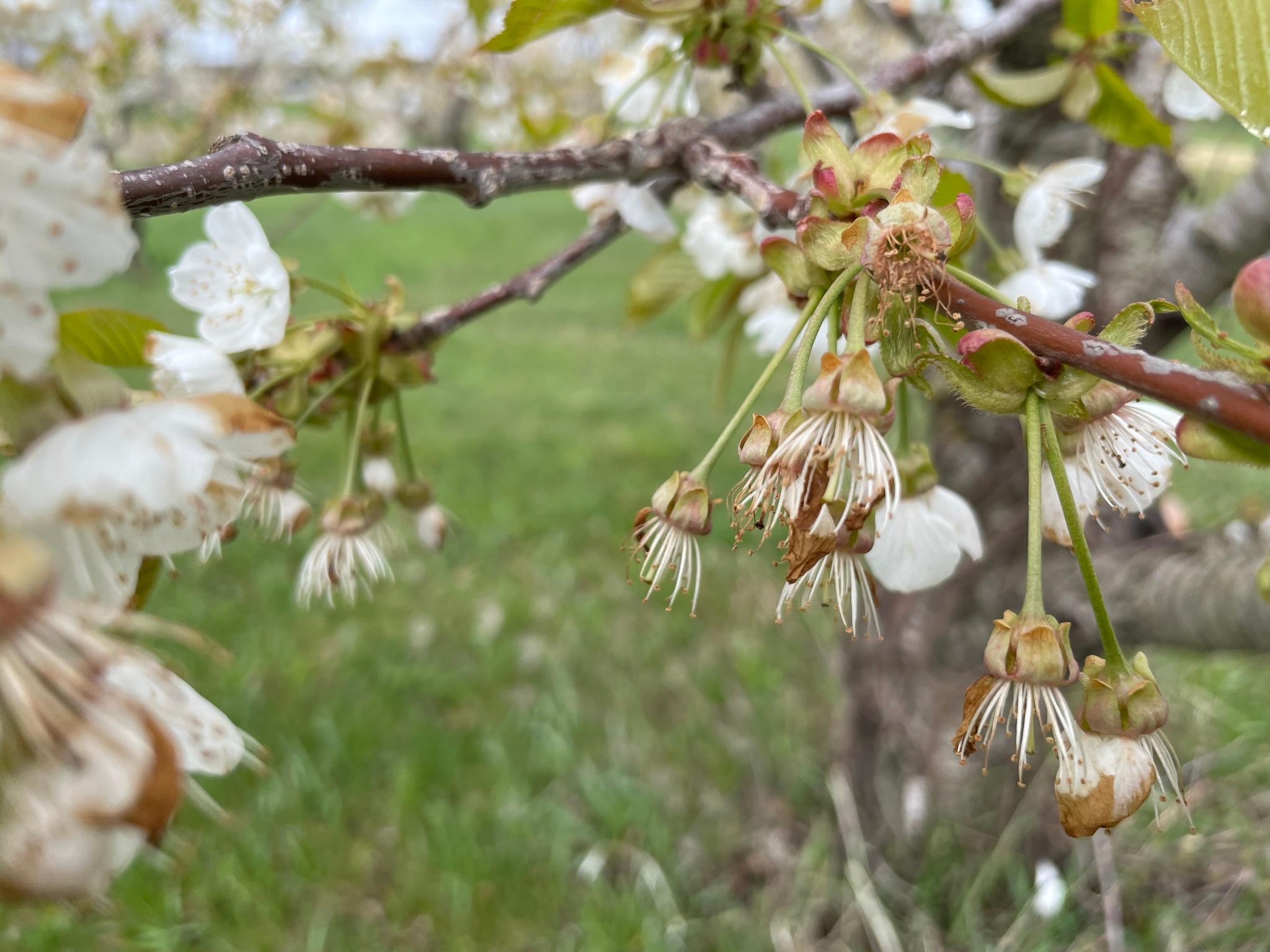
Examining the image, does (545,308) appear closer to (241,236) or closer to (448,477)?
(448,477)

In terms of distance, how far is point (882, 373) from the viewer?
61 cm

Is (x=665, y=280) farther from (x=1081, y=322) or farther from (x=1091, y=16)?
(x=1081, y=322)

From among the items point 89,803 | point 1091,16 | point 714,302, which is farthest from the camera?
point 714,302

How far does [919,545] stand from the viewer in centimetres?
57

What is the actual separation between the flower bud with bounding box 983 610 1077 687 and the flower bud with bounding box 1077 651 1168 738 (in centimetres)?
1

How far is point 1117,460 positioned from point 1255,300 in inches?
7.0

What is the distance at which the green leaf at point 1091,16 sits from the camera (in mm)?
800

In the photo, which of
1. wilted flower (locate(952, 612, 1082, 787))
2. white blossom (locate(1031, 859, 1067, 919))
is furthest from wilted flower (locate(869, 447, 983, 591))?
white blossom (locate(1031, 859, 1067, 919))

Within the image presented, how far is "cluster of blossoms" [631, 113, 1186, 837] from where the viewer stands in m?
0.38

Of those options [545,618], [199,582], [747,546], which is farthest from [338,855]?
[747,546]

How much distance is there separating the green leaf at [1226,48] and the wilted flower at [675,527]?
0.29 m

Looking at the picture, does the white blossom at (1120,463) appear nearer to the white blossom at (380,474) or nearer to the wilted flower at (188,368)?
the wilted flower at (188,368)

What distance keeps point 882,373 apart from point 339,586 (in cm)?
47

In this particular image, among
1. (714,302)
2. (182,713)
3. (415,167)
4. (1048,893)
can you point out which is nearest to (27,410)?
(182,713)
